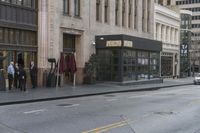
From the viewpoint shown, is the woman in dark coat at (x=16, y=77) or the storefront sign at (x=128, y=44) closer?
the woman in dark coat at (x=16, y=77)

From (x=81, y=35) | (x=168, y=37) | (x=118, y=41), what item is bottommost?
(x=118, y=41)

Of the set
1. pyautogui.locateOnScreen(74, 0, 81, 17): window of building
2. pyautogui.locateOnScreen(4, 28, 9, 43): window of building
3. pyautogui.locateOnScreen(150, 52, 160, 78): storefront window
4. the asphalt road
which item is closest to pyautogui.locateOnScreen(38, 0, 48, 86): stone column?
pyautogui.locateOnScreen(4, 28, 9, 43): window of building

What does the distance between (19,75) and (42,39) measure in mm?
5645

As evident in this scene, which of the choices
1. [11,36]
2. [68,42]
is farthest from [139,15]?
[11,36]

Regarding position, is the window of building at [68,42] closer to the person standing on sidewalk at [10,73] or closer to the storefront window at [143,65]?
the storefront window at [143,65]

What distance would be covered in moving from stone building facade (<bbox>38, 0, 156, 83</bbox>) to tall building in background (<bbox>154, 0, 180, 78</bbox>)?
1306 cm

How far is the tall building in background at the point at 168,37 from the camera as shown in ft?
210

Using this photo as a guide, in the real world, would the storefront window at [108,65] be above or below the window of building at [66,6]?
below

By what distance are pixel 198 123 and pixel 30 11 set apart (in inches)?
809

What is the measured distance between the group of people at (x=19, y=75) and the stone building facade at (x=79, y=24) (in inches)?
105

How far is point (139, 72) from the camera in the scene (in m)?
43.8

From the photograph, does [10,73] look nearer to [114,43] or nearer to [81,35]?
[81,35]

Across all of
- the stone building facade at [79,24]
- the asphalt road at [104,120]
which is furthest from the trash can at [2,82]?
the asphalt road at [104,120]

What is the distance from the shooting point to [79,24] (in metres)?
37.8
